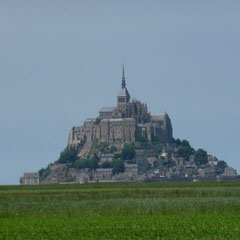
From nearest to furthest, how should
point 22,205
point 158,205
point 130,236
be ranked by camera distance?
point 130,236 < point 158,205 < point 22,205

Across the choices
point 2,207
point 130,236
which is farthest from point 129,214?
point 130,236

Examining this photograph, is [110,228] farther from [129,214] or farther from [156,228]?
[129,214]

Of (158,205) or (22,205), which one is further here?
(22,205)

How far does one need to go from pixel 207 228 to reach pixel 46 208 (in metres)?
19.1

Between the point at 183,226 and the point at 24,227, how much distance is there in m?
7.85

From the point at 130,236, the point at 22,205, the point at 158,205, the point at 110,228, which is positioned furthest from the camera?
the point at 22,205

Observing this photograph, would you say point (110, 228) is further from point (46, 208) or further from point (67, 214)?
point (46, 208)

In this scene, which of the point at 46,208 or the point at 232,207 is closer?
the point at 232,207

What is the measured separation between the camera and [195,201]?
2052 inches

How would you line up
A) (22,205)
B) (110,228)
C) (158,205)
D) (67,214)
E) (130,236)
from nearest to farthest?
1. (130,236)
2. (110,228)
3. (67,214)
4. (158,205)
5. (22,205)

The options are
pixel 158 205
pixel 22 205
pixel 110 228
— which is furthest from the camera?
pixel 22 205

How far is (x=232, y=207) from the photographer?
47.9m

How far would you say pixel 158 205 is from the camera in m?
50.0

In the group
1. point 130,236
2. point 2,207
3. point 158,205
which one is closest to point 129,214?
point 158,205
